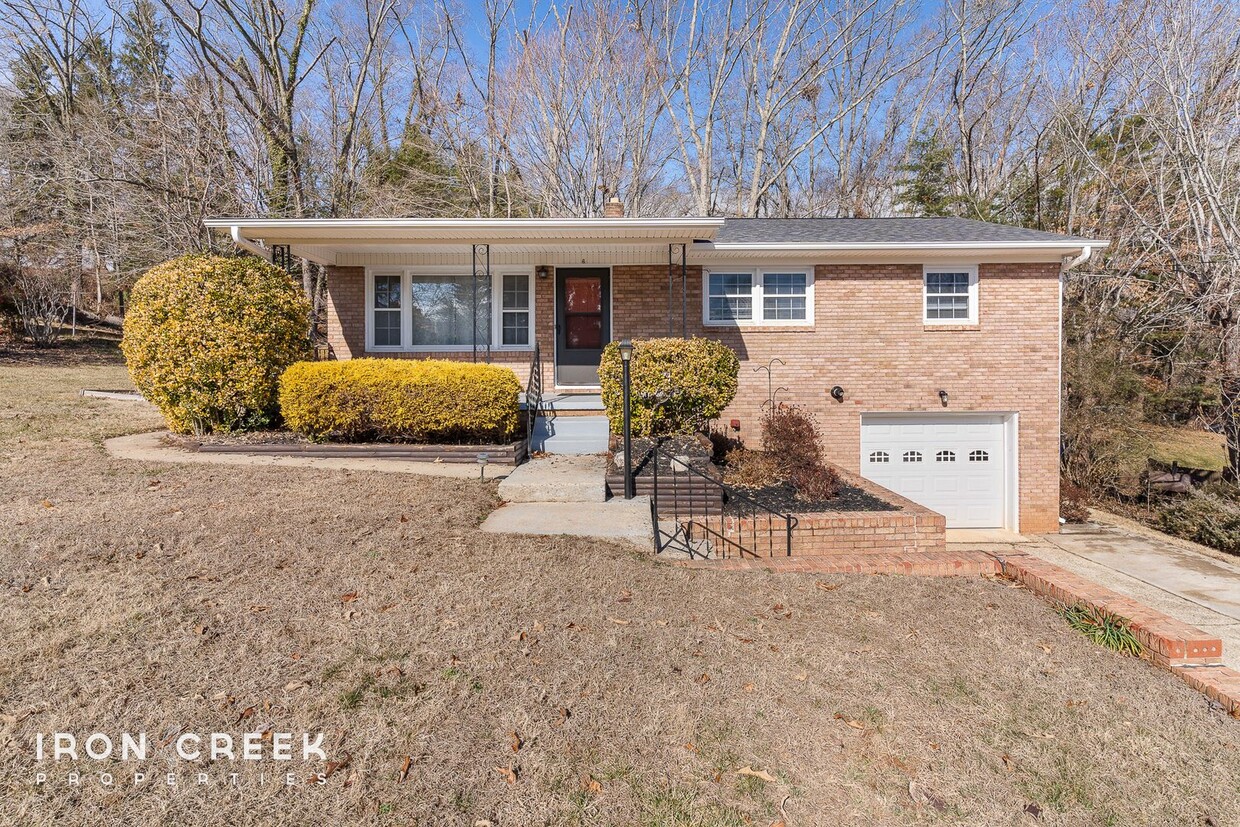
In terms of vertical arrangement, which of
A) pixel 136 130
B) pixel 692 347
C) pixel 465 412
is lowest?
pixel 465 412

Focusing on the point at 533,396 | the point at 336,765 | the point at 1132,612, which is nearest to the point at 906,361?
the point at 533,396

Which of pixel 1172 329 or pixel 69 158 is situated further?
pixel 69 158

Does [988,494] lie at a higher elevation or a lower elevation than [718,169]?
lower

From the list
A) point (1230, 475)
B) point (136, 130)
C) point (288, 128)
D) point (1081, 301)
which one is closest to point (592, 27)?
point (288, 128)

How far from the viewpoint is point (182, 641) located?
3152mm

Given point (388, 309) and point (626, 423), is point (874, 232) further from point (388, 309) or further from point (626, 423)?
point (388, 309)

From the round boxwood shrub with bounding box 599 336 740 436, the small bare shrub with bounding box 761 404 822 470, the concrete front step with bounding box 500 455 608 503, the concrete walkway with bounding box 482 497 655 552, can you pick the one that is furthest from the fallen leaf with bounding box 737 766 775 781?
the round boxwood shrub with bounding box 599 336 740 436

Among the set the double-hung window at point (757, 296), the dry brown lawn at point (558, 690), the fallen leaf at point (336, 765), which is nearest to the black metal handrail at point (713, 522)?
the dry brown lawn at point (558, 690)

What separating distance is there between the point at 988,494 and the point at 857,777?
32.5 ft

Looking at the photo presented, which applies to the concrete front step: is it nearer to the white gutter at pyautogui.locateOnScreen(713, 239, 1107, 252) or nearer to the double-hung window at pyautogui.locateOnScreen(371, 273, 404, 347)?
the white gutter at pyautogui.locateOnScreen(713, 239, 1107, 252)

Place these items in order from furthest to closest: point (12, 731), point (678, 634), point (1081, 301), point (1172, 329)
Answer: point (1081, 301) → point (1172, 329) → point (678, 634) → point (12, 731)

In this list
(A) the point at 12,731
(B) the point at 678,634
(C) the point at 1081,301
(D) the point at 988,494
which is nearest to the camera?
(A) the point at 12,731

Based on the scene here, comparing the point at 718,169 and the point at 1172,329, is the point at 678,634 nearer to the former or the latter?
the point at 1172,329

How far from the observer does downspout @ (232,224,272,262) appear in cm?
928
